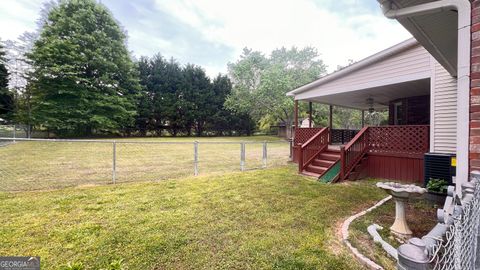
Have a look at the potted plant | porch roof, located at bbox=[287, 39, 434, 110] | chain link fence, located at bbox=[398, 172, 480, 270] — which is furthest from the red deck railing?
chain link fence, located at bbox=[398, 172, 480, 270]

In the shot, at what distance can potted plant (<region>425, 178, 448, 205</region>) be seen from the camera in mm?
4227

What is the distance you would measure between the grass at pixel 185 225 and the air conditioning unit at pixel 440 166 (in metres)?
1.15

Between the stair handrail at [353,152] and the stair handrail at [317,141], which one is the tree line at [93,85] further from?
the stair handrail at [353,152]

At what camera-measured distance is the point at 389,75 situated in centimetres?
630

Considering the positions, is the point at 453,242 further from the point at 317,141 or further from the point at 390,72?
the point at 317,141

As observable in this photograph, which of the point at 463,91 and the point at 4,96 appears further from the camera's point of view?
the point at 4,96

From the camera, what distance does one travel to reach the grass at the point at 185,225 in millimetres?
2473

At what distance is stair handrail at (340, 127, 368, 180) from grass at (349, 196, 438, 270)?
175 centimetres

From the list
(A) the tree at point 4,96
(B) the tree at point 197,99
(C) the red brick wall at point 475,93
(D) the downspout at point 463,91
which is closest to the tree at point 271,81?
(B) the tree at point 197,99

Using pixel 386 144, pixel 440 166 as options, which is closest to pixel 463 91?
pixel 440 166

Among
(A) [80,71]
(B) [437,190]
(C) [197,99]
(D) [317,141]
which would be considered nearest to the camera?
(B) [437,190]

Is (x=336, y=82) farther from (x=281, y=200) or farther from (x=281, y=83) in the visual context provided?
(x=281, y=83)

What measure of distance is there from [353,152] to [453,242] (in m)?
5.76

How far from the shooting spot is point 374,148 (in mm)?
6633
